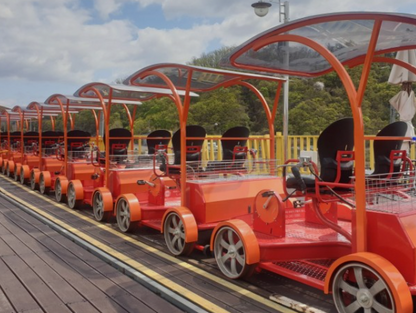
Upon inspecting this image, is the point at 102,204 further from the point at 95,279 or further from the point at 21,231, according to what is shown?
the point at 95,279

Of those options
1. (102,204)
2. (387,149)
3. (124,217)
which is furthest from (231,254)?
(102,204)

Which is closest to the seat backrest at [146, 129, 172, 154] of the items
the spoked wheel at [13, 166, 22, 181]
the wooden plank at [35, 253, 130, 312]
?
the wooden plank at [35, 253, 130, 312]

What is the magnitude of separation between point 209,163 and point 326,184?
7.64ft

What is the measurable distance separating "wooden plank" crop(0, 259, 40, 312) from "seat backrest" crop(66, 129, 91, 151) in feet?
17.9

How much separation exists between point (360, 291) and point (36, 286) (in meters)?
3.10

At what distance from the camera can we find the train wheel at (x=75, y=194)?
26.9 ft

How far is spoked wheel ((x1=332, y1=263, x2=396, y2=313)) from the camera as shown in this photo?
10.3 ft

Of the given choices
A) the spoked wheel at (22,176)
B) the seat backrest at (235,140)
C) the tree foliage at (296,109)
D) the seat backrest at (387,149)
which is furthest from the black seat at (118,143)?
the tree foliage at (296,109)

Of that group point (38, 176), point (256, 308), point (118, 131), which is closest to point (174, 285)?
point (256, 308)

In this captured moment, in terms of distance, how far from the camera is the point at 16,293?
410cm

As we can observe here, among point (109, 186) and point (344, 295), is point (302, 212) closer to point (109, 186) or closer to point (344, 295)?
point (344, 295)

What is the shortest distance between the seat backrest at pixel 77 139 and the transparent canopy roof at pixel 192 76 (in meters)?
4.08

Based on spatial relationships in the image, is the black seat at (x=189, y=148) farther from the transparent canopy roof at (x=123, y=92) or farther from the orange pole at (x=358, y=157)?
the orange pole at (x=358, y=157)

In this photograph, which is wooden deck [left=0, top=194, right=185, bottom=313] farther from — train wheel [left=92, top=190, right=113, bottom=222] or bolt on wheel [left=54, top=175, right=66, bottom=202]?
bolt on wheel [left=54, top=175, right=66, bottom=202]
